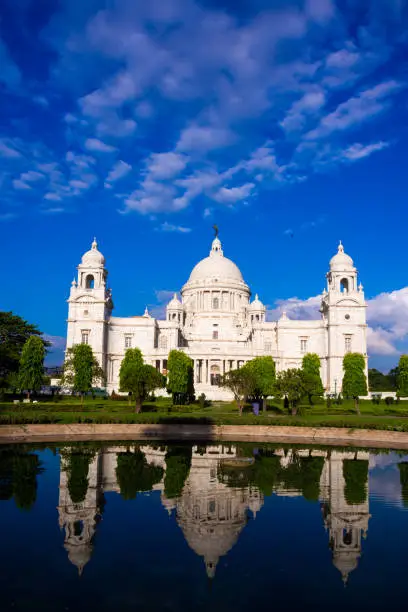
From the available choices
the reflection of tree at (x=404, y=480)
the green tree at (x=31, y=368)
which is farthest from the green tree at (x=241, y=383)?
the reflection of tree at (x=404, y=480)

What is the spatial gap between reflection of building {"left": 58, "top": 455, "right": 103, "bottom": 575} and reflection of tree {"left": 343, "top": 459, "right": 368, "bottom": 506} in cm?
1080

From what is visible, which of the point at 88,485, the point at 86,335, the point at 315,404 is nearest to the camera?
the point at 88,485

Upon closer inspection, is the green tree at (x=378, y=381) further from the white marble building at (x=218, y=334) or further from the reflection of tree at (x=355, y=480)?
the reflection of tree at (x=355, y=480)

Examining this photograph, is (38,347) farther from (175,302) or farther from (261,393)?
(175,302)

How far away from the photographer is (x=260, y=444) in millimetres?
39344

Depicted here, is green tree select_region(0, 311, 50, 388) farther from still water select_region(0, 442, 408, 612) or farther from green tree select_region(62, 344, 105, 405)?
still water select_region(0, 442, 408, 612)

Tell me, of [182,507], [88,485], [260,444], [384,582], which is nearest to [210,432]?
[260,444]

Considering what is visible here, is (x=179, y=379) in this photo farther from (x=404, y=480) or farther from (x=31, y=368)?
(x=404, y=480)

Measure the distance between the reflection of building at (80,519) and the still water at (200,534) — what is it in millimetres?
69

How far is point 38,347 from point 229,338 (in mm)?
44927

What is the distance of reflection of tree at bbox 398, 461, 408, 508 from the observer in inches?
937

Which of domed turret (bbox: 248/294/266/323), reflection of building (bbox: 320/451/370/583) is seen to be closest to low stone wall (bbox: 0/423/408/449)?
reflection of building (bbox: 320/451/370/583)

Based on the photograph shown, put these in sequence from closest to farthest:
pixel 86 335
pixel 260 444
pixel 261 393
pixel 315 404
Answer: pixel 260 444, pixel 261 393, pixel 315 404, pixel 86 335

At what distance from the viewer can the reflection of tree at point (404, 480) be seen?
23791mm
